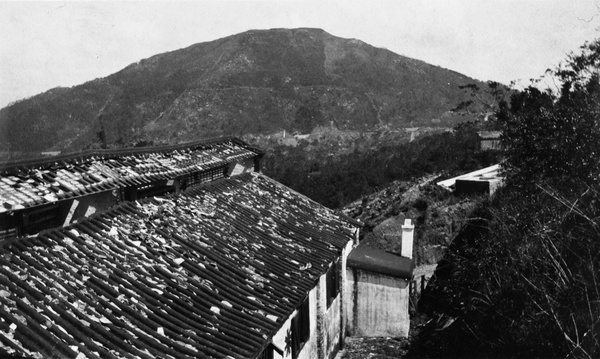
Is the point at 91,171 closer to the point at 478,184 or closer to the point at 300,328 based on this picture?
the point at 300,328

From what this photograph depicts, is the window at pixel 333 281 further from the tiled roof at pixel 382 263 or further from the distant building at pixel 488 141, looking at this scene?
the distant building at pixel 488 141

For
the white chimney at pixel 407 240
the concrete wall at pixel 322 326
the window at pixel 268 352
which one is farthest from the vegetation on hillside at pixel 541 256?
the window at pixel 268 352

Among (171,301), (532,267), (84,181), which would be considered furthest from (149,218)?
(532,267)

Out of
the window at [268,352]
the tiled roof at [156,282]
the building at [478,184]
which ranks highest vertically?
the tiled roof at [156,282]

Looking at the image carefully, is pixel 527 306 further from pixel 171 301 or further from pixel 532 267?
pixel 171 301

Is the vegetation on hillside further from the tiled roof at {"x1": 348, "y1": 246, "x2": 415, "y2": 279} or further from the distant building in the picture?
the distant building

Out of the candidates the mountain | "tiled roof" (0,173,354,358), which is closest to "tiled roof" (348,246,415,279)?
"tiled roof" (0,173,354,358)
